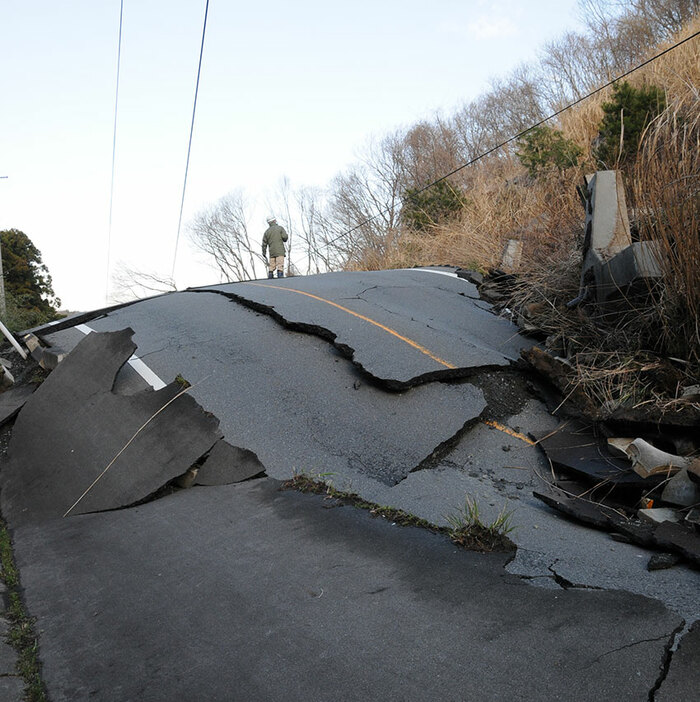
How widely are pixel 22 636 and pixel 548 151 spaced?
15.7 metres

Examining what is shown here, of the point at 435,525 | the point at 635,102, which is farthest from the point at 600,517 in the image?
the point at 635,102

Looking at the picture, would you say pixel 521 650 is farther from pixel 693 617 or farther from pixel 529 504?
pixel 529 504

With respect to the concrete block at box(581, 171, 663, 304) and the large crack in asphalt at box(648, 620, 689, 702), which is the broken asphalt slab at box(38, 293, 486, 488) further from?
the large crack in asphalt at box(648, 620, 689, 702)

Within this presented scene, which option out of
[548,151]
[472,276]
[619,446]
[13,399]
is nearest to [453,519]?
[619,446]

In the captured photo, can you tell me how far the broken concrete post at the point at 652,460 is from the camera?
5.50 metres

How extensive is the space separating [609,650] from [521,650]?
426mm

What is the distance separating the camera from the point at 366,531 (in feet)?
16.9

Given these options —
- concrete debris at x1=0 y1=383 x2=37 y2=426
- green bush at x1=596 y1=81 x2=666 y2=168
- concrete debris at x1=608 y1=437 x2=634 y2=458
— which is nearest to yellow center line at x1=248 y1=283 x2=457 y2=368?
concrete debris at x1=608 y1=437 x2=634 y2=458

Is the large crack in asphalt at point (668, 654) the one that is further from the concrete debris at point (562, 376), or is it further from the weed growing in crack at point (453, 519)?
the concrete debris at point (562, 376)

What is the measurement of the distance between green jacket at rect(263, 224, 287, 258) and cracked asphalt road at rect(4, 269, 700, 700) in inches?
489

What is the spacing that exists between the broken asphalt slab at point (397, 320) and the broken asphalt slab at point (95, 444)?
235 cm

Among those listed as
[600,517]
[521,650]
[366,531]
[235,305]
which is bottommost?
[600,517]

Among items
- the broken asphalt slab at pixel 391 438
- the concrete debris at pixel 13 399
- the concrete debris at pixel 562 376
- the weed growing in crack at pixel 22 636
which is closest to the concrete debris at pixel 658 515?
the broken asphalt slab at pixel 391 438

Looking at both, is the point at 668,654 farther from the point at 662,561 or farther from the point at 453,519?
the point at 453,519
